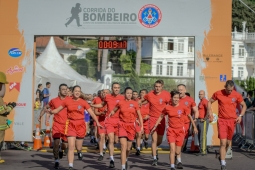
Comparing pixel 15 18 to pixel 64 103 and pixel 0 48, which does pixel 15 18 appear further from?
pixel 64 103

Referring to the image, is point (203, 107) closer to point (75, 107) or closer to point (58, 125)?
point (58, 125)

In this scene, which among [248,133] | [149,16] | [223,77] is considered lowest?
[248,133]

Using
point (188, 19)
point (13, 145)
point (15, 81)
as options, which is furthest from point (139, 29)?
point (13, 145)

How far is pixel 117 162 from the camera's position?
17359mm

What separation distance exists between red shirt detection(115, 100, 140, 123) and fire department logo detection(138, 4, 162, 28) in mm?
6010

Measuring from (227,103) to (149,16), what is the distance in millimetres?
5771

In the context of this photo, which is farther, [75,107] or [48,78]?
[48,78]

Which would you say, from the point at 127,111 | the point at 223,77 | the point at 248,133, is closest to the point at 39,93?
the point at 248,133

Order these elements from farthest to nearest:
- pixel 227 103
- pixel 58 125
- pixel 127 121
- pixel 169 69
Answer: pixel 169 69, pixel 58 125, pixel 227 103, pixel 127 121

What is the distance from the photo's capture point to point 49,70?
36.7m

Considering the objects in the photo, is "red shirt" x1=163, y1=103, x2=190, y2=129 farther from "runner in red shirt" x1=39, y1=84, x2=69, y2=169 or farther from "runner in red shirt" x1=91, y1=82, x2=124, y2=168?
"runner in red shirt" x1=39, y1=84, x2=69, y2=169

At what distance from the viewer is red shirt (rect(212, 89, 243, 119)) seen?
1555 cm

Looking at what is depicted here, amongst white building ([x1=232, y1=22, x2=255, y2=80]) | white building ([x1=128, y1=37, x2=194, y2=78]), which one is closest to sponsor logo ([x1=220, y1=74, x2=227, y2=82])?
white building ([x1=128, y1=37, x2=194, y2=78])

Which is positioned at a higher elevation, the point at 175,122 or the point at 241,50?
the point at 241,50
